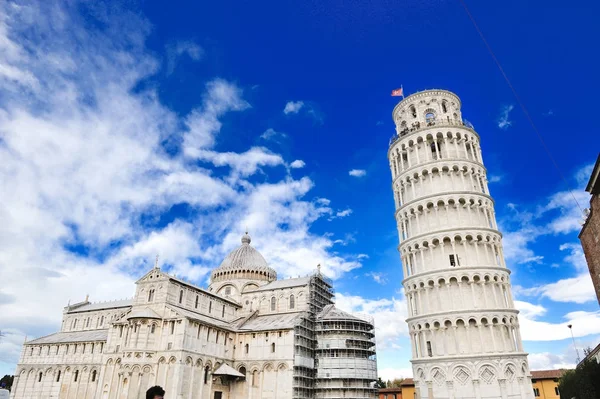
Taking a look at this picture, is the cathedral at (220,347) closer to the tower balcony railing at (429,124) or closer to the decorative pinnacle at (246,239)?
the decorative pinnacle at (246,239)

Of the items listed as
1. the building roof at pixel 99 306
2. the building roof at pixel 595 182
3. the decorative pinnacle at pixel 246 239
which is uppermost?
the decorative pinnacle at pixel 246 239

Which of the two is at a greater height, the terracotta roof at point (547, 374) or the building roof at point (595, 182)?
the building roof at point (595, 182)

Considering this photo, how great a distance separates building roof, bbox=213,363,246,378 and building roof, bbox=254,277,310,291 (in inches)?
536

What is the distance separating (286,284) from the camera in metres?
58.8

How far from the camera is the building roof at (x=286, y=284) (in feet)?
188

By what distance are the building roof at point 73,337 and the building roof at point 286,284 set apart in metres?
23.9

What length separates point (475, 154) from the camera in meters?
44.0

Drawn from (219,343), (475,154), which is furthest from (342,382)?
(475,154)

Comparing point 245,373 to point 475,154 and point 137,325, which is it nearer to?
point 137,325

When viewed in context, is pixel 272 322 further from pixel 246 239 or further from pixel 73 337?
pixel 73 337

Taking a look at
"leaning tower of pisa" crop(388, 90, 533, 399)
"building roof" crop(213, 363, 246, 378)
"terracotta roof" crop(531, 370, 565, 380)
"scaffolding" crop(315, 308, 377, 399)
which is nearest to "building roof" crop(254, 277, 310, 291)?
"scaffolding" crop(315, 308, 377, 399)

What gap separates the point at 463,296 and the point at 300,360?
69.0 ft

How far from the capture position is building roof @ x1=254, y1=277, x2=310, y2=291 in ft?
188

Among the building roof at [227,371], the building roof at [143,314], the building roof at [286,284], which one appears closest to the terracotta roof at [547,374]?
the building roof at [286,284]
